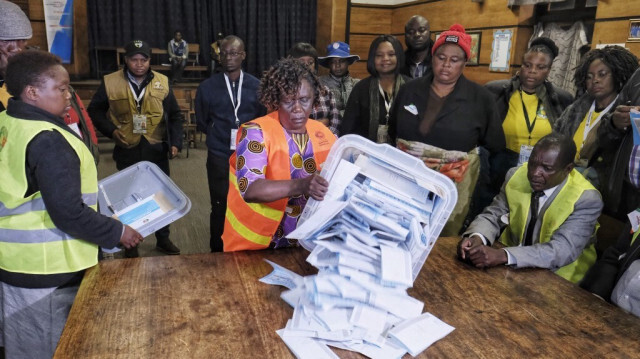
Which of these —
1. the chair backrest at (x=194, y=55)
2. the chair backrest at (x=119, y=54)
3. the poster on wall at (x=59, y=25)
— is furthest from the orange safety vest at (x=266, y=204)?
the chair backrest at (x=194, y=55)

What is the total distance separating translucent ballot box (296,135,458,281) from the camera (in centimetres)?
122

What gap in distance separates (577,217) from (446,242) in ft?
1.58

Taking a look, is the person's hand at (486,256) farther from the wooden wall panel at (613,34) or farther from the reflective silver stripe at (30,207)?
the wooden wall panel at (613,34)

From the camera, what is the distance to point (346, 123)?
2.99m

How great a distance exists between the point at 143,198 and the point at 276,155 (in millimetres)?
599

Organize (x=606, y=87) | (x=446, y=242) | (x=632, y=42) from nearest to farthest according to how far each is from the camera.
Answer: (x=446, y=242) < (x=606, y=87) < (x=632, y=42)

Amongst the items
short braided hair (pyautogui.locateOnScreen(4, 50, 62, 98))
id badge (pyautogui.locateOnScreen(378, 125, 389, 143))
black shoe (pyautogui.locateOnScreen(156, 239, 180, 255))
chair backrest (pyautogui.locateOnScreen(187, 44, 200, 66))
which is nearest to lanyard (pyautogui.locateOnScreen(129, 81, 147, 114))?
black shoe (pyautogui.locateOnScreen(156, 239, 180, 255))

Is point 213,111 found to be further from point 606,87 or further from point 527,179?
point 606,87

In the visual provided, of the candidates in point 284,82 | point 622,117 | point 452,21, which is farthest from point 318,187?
point 452,21

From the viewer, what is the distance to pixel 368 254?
3.91ft

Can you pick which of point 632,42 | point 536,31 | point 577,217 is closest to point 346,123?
point 577,217

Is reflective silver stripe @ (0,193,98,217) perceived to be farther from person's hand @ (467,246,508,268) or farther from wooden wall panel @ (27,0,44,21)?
wooden wall panel @ (27,0,44,21)

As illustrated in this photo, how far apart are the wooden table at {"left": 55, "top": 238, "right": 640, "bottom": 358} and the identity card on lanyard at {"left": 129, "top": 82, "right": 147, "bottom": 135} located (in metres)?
1.92

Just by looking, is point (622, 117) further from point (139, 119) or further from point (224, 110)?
point (139, 119)
